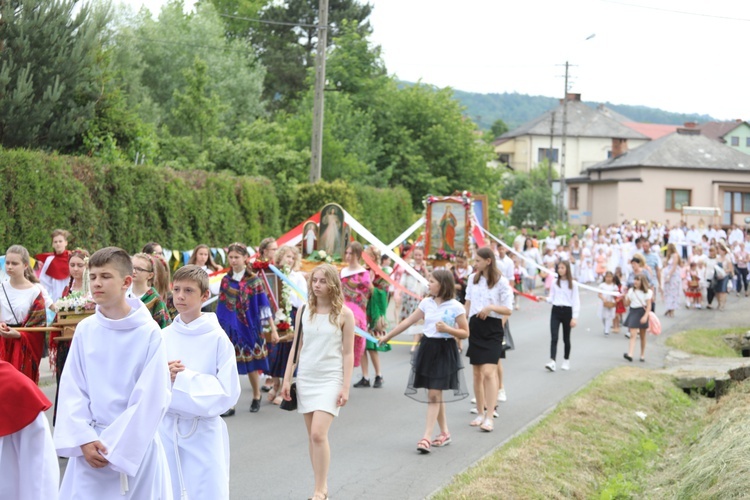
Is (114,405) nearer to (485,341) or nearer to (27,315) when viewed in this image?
(27,315)

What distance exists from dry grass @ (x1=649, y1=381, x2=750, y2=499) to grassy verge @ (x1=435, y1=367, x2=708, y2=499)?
299mm

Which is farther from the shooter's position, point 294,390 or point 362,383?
point 362,383

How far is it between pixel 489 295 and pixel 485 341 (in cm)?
54

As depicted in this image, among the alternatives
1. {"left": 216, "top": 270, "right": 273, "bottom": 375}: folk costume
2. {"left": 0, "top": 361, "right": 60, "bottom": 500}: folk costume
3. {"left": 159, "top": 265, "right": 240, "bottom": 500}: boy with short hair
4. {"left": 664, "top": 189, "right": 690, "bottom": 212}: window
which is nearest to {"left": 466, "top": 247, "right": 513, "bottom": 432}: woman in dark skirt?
{"left": 216, "top": 270, "right": 273, "bottom": 375}: folk costume

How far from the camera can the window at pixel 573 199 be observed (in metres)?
79.7

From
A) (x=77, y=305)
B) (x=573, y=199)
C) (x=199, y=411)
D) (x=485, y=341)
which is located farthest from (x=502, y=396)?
(x=573, y=199)

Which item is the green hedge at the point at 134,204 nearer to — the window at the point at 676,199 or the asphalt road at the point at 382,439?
the asphalt road at the point at 382,439

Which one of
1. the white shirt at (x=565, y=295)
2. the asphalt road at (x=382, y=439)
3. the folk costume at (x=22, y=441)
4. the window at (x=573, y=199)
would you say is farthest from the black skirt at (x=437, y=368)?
the window at (x=573, y=199)

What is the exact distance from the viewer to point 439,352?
9.80 metres

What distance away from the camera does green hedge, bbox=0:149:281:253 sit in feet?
51.6

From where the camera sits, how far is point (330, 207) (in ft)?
55.3

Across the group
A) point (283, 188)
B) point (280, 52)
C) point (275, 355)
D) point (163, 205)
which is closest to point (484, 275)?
point (275, 355)

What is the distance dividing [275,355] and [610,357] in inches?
307

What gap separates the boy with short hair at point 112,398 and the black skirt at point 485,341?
A: 6.24m
